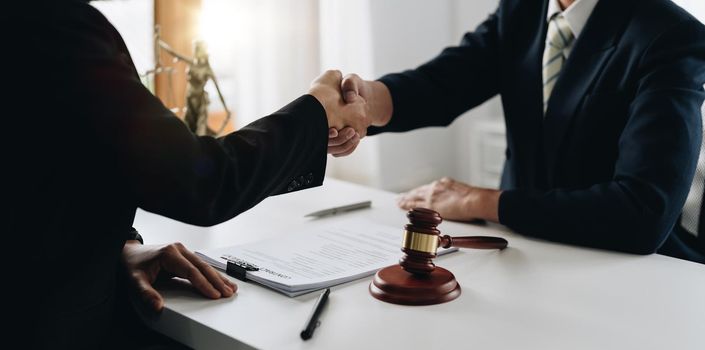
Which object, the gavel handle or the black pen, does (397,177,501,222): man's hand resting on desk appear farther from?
the black pen

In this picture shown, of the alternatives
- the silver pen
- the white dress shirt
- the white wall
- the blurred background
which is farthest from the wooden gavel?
the white wall

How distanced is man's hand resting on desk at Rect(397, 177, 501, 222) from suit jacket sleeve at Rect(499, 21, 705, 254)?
0.03 m

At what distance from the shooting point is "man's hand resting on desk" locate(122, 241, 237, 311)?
1134 millimetres

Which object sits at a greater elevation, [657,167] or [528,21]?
[528,21]

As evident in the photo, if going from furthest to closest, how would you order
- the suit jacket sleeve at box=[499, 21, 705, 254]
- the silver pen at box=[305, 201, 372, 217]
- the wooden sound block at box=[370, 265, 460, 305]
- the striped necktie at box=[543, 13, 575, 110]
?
1. the striped necktie at box=[543, 13, 575, 110]
2. the silver pen at box=[305, 201, 372, 217]
3. the suit jacket sleeve at box=[499, 21, 705, 254]
4. the wooden sound block at box=[370, 265, 460, 305]

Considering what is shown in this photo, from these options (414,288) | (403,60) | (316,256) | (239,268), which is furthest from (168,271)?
(403,60)

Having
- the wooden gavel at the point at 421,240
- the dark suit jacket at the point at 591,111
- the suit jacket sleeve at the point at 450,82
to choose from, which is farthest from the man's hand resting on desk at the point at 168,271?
the suit jacket sleeve at the point at 450,82

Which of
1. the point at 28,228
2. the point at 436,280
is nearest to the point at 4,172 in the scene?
the point at 28,228

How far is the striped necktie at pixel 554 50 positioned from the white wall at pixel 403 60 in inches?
43.9

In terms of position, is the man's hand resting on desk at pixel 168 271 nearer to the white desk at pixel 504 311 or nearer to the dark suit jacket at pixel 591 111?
the white desk at pixel 504 311

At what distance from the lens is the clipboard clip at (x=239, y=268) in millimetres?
1207

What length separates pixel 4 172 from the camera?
0.94 metres

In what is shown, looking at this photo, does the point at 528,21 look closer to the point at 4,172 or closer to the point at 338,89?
the point at 338,89

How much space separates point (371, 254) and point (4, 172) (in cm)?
60
